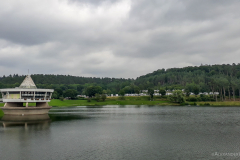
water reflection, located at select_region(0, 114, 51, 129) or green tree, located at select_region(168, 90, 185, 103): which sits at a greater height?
green tree, located at select_region(168, 90, 185, 103)

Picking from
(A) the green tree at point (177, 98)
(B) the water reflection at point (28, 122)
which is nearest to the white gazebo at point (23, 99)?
(B) the water reflection at point (28, 122)

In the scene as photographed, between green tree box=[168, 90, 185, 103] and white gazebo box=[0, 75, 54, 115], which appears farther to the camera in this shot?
green tree box=[168, 90, 185, 103]

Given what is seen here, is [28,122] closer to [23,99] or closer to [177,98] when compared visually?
[23,99]

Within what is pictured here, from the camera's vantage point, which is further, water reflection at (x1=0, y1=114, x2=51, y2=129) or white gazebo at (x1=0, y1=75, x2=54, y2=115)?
white gazebo at (x1=0, y1=75, x2=54, y2=115)

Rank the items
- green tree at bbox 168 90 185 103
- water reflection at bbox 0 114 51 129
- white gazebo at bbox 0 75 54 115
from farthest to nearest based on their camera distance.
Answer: green tree at bbox 168 90 185 103 < white gazebo at bbox 0 75 54 115 < water reflection at bbox 0 114 51 129

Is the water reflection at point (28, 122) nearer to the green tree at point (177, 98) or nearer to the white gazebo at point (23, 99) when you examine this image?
the white gazebo at point (23, 99)

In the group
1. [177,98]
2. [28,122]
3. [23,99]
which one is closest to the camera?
[28,122]

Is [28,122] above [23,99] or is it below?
below

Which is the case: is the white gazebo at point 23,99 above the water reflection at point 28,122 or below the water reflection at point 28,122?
above

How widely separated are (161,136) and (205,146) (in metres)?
9.21

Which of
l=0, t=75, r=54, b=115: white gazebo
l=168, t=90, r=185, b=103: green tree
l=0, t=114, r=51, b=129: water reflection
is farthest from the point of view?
l=168, t=90, r=185, b=103: green tree

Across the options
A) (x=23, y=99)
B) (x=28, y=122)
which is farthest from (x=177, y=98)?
(x=28, y=122)

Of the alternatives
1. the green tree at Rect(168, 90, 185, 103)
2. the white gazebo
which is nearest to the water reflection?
the white gazebo

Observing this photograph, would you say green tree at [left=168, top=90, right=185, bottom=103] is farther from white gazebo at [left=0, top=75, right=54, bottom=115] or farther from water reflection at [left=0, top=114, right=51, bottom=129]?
water reflection at [left=0, top=114, right=51, bottom=129]
